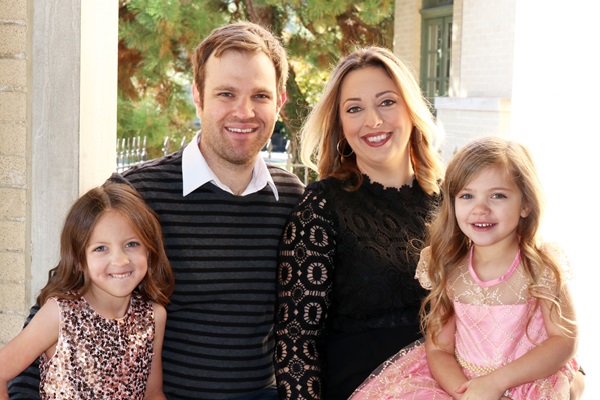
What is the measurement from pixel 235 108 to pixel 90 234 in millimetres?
682

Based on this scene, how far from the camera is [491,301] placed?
8.27ft

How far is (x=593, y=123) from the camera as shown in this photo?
4.91 meters

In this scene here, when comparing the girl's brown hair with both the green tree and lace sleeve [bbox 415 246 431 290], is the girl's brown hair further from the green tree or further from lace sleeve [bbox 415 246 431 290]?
the green tree

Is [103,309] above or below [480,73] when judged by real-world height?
below

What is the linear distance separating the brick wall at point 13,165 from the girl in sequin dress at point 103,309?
2.42 ft

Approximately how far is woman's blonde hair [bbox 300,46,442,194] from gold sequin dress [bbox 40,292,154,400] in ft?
2.91

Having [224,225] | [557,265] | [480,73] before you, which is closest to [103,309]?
[224,225]

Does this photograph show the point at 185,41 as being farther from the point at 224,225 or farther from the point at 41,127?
the point at 224,225

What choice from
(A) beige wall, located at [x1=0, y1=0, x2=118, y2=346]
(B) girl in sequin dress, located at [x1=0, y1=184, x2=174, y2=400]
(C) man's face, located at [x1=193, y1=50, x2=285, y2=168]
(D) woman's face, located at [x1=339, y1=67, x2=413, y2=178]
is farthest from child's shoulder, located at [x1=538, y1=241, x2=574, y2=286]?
(A) beige wall, located at [x1=0, y1=0, x2=118, y2=346]

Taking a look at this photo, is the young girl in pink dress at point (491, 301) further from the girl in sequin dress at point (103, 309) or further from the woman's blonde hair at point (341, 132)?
the girl in sequin dress at point (103, 309)

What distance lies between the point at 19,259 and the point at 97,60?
34.9 inches

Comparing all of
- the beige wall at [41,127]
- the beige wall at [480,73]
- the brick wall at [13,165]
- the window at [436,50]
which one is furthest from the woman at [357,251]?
the window at [436,50]

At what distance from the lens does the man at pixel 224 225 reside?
2.71m

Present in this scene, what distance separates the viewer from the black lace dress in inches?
107
